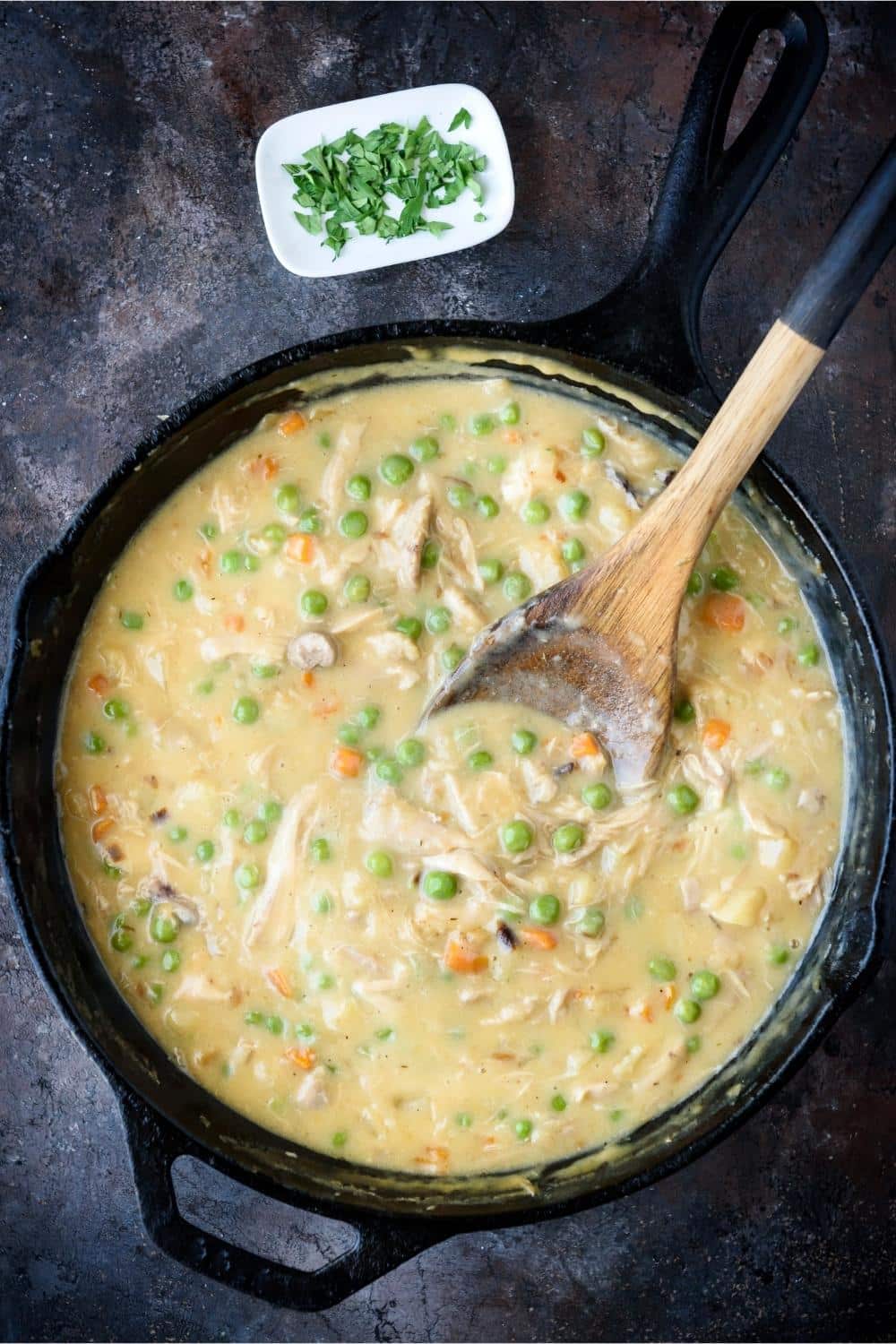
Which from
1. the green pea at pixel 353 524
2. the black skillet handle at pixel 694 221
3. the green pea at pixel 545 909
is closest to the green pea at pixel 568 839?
the green pea at pixel 545 909

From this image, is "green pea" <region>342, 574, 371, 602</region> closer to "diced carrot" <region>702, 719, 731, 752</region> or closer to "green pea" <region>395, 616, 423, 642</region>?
"green pea" <region>395, 616, 423, 642</region>

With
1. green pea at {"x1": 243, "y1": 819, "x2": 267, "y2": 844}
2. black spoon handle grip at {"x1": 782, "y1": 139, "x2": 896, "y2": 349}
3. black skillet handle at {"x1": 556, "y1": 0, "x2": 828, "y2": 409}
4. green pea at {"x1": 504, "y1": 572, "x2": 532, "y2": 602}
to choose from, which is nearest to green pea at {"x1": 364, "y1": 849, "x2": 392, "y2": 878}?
green pea at {"x1": 243, "y1": 819, "x2": 267, "y2": 844}

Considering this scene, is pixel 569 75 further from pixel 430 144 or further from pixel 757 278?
pixel 757 278

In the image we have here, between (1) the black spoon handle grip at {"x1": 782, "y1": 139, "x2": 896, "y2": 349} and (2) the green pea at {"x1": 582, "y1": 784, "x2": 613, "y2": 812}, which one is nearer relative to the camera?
(1) the black spoon handle grip at {"x1": 782, "y1": 139, "x2": 896, "y2": 349}

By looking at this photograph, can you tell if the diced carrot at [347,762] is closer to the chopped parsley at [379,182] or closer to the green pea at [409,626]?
the green pea at [409,626]

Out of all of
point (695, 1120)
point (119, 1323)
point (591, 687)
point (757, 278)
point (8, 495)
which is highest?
point (757, 278)

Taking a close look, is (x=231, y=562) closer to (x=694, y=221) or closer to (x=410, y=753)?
(x=410, y=753)

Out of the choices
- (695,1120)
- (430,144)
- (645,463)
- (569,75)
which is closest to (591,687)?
(645,463)
